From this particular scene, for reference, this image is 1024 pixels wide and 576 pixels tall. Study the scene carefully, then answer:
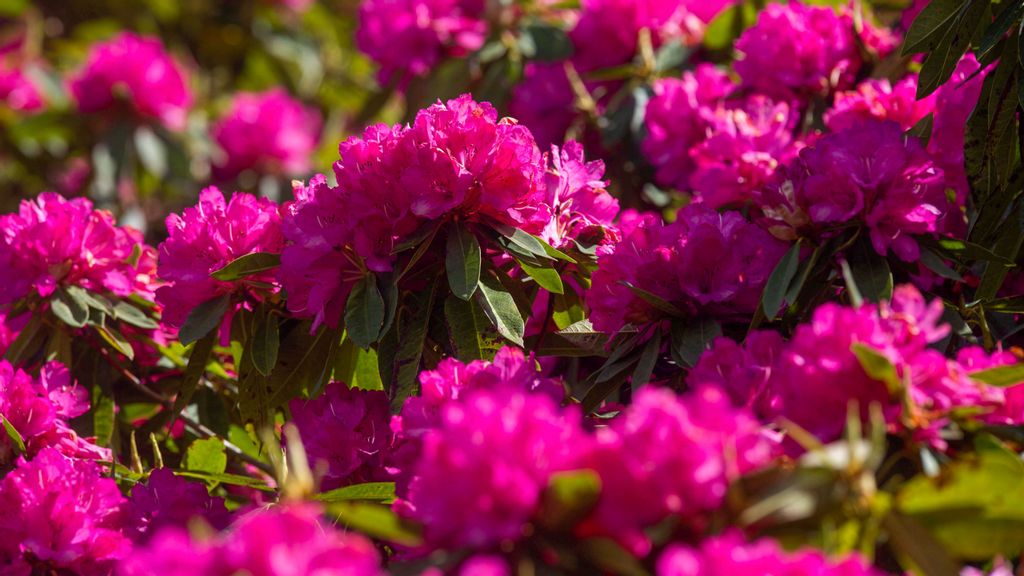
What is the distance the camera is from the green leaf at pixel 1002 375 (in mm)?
983

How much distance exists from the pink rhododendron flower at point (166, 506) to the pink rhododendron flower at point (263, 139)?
2.21 m

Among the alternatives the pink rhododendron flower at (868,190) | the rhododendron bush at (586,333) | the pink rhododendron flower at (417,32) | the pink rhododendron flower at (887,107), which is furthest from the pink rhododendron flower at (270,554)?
the pink rhododendron flower at (417,32)

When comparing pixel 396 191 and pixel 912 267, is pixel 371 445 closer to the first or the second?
pixel 396 191

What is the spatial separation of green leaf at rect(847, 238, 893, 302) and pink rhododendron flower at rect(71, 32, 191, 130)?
247cm

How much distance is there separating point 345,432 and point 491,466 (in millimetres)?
535

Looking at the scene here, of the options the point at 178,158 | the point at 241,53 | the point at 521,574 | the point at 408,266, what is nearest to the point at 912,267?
the point at 408,266

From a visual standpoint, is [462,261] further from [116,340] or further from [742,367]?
[116,340]

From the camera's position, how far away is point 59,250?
1570 mm

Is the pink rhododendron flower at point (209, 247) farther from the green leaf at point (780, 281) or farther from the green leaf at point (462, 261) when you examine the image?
the green leaf at point (780, 281)

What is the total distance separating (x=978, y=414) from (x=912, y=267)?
38cm

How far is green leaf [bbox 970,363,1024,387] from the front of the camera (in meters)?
0.98

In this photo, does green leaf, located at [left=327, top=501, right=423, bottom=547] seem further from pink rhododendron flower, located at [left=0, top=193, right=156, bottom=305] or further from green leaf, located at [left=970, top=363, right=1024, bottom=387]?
pink rhododendron flower, located at [left=0, top=193, right=156, bottom=305]

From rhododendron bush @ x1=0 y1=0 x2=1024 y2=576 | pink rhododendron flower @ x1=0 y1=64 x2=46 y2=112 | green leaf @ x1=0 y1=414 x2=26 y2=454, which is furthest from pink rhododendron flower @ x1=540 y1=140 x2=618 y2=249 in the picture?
pink rhododendron flower @ x1=0 y1=64 x2=46 y2=112

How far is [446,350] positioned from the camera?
4.49 ft
